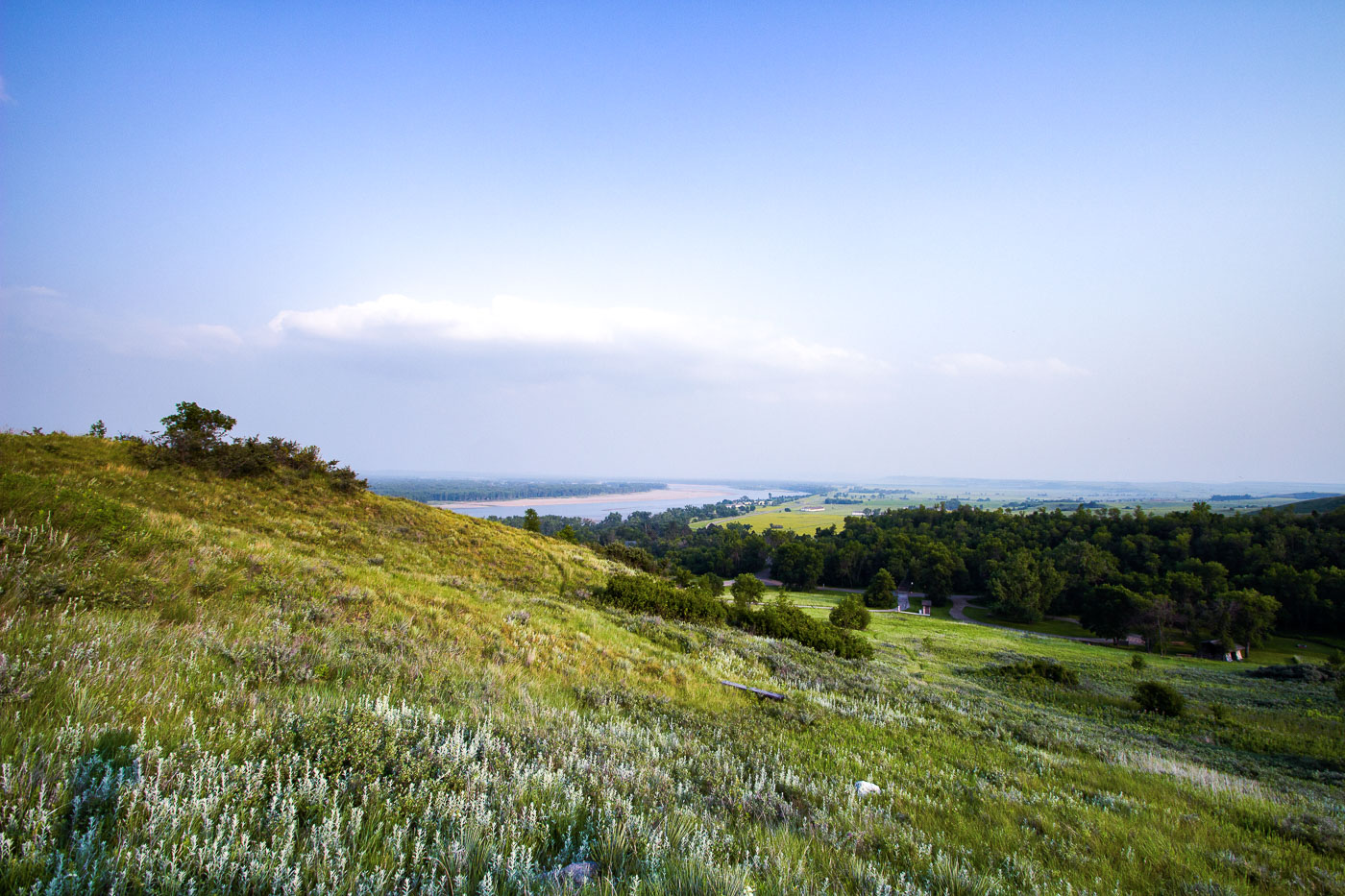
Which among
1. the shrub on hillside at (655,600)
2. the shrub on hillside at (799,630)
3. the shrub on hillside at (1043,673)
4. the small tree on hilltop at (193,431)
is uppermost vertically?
the small tree on hilltop at (193,431)

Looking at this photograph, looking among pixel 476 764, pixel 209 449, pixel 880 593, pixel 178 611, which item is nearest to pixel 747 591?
pixel 880 593

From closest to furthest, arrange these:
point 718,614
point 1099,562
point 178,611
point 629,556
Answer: point 178,611 < point 718,614 < point 629,556 < point 1099,562

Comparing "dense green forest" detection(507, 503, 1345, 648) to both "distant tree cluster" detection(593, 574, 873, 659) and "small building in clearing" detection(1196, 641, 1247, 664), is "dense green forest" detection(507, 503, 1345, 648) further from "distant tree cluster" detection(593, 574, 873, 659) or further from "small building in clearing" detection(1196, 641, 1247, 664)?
"distant tree cluster" detection(593, 574, 873, 659)

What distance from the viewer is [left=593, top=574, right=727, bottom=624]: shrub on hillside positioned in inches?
720

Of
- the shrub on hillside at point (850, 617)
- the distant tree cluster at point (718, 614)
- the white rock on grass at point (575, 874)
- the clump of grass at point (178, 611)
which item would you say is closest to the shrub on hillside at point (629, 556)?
the shrub on hillside at point (850, 617)

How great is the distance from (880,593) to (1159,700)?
202 feet

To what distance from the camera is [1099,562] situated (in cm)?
7719

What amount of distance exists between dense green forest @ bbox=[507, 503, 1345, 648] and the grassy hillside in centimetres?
4301

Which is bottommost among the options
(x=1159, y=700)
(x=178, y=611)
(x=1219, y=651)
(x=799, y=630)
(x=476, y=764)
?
(x=1219, y=651)

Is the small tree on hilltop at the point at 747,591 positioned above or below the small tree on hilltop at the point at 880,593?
above

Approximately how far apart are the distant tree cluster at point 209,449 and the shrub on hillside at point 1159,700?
38938 mm

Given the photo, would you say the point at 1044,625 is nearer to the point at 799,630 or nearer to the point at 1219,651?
the point at 1219,651

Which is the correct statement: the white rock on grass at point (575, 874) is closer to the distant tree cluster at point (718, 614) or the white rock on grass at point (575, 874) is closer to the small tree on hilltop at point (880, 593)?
the distant tree cluster at point (718, 614)

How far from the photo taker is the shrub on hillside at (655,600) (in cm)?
1830
